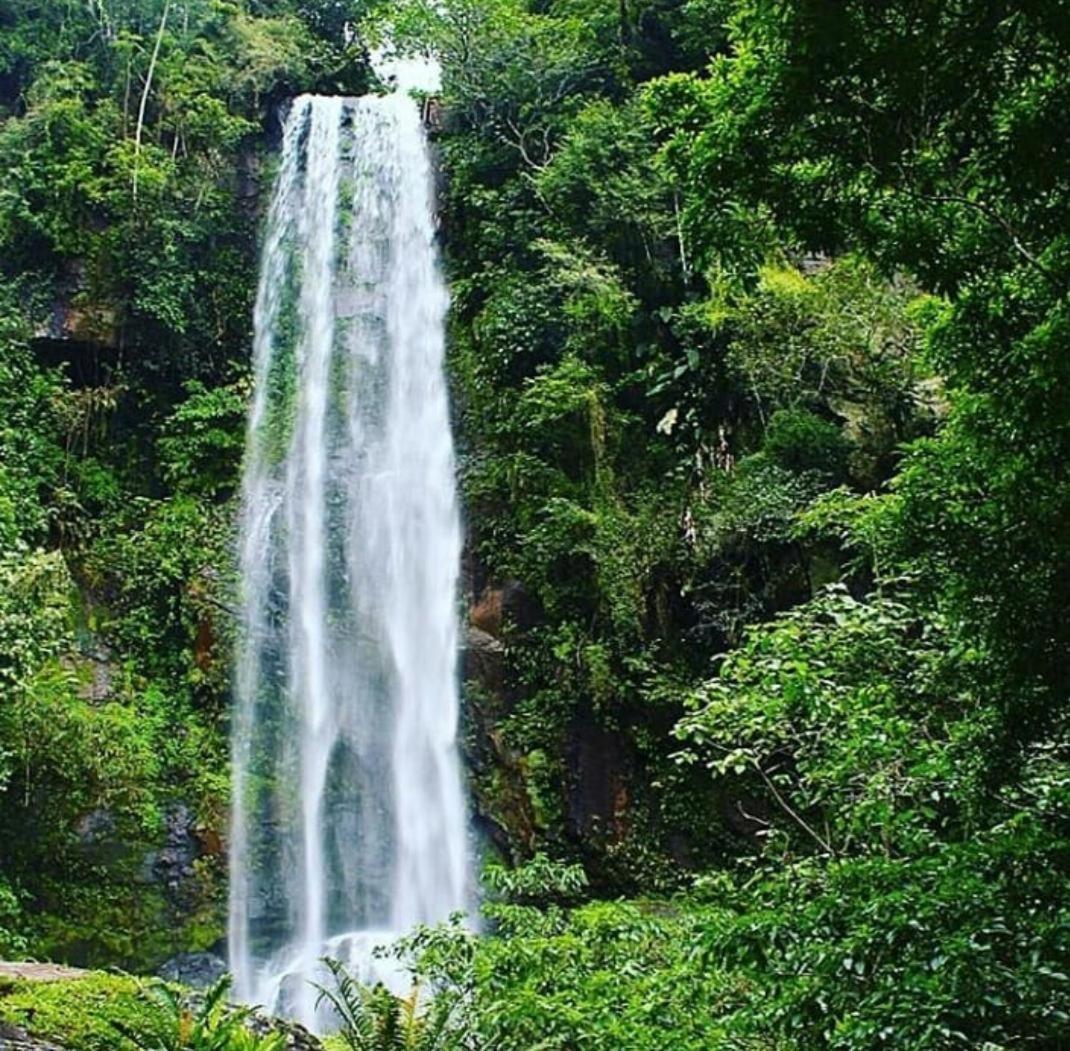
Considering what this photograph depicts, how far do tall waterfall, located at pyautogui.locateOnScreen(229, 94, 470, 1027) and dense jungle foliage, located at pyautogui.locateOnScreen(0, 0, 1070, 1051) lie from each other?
1.33 ft

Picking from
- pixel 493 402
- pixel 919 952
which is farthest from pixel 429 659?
pixel 919 952

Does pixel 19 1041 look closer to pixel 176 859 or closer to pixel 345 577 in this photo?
pixel 176 859

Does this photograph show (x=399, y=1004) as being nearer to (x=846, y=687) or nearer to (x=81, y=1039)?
(x=81, y=1039)

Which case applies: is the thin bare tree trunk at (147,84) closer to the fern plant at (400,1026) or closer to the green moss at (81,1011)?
the green moss at (81,1011)

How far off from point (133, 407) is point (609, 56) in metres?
8.10

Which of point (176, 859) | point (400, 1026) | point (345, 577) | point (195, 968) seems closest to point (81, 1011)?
point (400, 1026)

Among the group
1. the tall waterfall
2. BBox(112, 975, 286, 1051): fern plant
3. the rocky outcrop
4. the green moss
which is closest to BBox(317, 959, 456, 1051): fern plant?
BBox(112, 975, 286, 1051): fern plant

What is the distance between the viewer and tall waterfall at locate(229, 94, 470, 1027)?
1025 centimetres

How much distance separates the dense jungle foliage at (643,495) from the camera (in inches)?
133

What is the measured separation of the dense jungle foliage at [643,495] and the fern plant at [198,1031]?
3.36 feet

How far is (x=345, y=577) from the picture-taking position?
1217 centimetres

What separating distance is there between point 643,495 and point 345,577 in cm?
357

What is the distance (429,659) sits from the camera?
452 inches

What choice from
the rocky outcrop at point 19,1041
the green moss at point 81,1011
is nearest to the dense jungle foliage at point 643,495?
the green moss at point 81,1011
